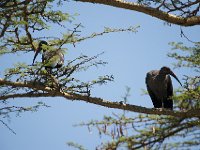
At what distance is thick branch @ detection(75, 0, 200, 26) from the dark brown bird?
3.47m

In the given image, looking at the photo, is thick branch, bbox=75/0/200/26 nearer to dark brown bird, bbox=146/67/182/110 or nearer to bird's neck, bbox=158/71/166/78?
dark brown bird, bbox=146/67/182/110

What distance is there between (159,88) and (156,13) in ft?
12.1

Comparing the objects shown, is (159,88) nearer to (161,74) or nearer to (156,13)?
(161,74)

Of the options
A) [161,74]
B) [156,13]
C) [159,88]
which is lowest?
[159,88]

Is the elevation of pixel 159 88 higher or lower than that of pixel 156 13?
lower

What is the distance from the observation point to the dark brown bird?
9.23 m

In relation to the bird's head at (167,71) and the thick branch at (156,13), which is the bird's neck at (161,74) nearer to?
the bird's head at (167,71)

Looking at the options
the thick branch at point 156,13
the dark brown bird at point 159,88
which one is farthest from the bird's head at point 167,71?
the thick branch at point 156,13

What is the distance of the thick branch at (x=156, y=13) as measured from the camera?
19.1 ft

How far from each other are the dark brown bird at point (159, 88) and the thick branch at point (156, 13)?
347 centimetres

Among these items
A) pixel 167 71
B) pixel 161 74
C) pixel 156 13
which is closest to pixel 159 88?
pixel 161 74

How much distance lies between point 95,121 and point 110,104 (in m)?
0.70

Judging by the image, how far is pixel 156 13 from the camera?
5828 millimetres

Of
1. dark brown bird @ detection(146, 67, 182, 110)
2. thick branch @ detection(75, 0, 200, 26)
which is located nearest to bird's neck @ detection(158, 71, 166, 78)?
dark brown bird @ detection(146, 67, 182, 110)
